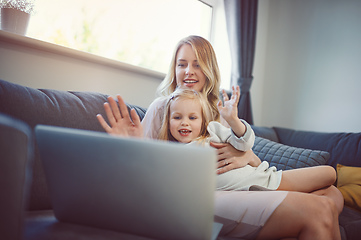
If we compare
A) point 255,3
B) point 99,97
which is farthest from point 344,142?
point 99,97

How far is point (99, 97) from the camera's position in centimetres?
136

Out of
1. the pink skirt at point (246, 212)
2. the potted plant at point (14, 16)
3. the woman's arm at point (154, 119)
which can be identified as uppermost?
the potted plant at point (14, 16)

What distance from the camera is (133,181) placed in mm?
569

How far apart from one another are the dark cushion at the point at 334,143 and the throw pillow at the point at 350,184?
0.12m

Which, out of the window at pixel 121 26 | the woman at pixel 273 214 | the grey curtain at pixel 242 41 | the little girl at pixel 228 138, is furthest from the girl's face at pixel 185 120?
the grey curtain at pixel 242 41

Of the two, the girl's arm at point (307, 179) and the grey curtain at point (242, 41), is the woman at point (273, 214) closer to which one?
the girl's arm at point (307, 179)

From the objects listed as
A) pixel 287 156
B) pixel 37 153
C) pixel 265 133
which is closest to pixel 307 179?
pixel 287 156

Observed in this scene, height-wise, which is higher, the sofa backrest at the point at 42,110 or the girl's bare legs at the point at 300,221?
the sofa backrest at the point at 42,110

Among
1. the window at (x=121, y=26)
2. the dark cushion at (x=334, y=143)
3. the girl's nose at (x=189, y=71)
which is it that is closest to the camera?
the girl's nose at (x=189, y=71)

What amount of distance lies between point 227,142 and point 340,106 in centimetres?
196

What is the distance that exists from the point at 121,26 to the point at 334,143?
1.72 meters

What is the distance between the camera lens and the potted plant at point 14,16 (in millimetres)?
1411

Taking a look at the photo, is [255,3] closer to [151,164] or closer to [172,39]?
[172,39]

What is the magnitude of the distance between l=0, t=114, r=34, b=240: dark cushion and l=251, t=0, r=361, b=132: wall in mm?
2860
